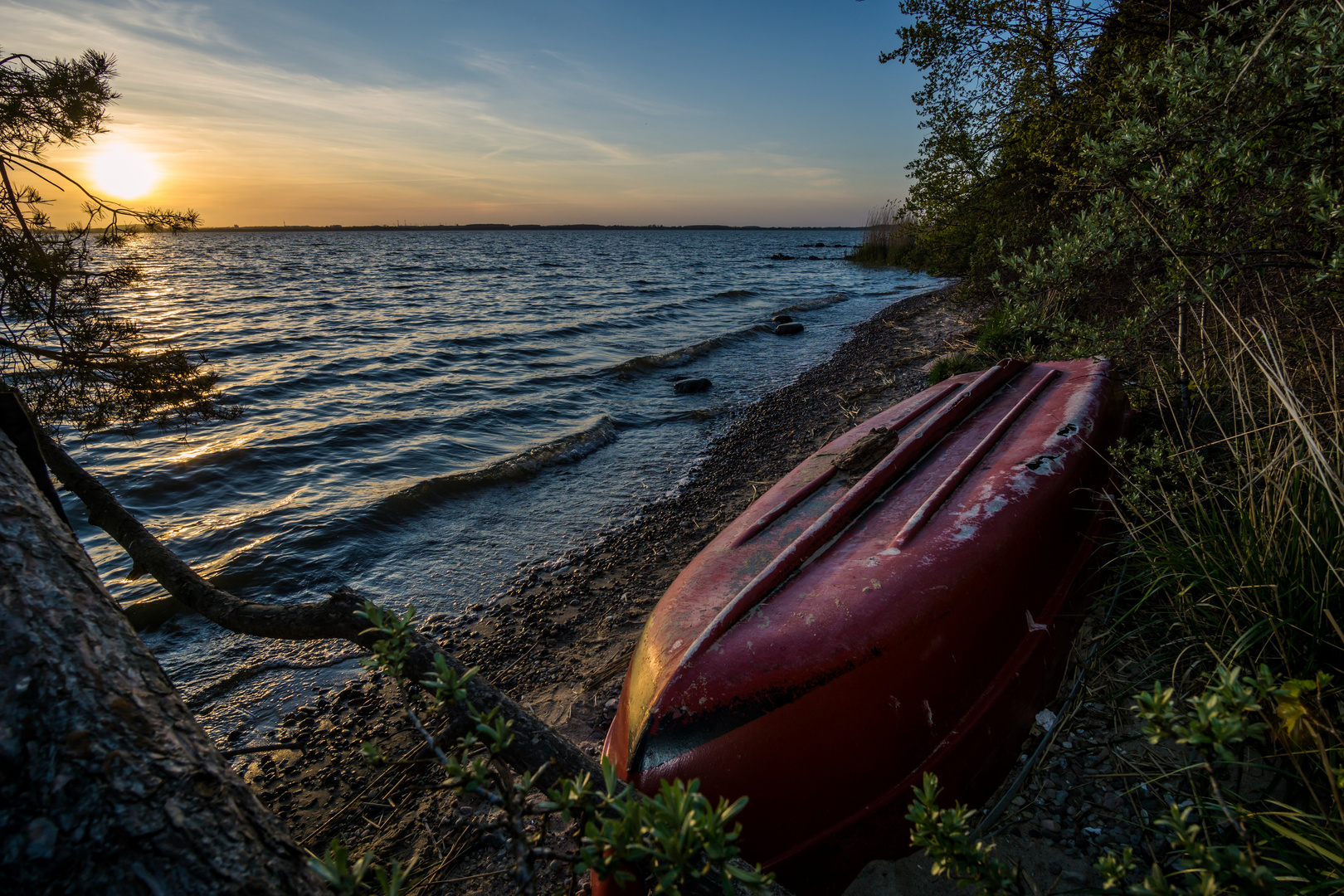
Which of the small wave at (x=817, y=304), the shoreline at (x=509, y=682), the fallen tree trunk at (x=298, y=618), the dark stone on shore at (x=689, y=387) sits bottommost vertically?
the shoreline at (x=509, y=682)

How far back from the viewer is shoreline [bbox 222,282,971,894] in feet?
10.00

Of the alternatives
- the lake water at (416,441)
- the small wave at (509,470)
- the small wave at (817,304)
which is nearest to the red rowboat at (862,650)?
the lake water at (416,441)

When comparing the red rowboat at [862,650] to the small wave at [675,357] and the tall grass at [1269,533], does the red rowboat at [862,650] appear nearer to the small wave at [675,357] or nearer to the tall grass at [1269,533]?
the tall grass at [1269,533]

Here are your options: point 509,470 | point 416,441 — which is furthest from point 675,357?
point 509,470

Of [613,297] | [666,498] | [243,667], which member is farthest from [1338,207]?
[613,297]

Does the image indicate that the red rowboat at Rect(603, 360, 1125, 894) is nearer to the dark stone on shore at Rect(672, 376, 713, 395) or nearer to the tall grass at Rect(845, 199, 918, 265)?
the dark stone on shore at Rect(672, 376, 713, 395)

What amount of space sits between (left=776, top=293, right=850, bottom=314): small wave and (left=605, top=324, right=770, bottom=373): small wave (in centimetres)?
568

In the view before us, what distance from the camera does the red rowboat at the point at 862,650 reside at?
7.04ft

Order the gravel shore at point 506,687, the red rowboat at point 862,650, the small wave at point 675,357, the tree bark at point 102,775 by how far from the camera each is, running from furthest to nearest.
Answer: the small wave at point 675,357 < the gravel shore at point 506,687 < the red rowboat at point 862,650 < the tree bark at point 102,775

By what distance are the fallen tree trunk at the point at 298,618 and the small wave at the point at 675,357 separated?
34.0 feet

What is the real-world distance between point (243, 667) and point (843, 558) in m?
4.65

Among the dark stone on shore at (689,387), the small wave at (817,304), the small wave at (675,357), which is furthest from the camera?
the small wave at (817,304)

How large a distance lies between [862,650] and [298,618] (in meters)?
2.35

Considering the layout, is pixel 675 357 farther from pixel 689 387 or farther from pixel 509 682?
pixel 509 682
